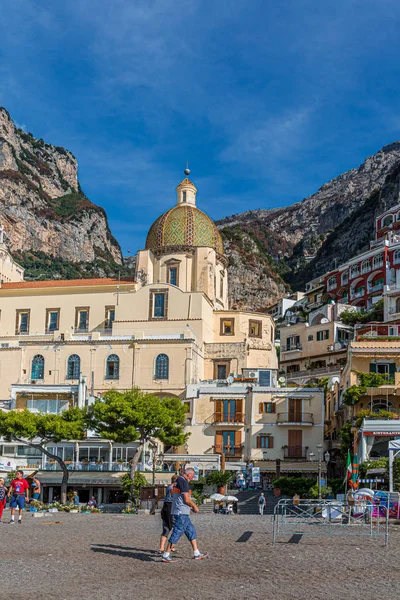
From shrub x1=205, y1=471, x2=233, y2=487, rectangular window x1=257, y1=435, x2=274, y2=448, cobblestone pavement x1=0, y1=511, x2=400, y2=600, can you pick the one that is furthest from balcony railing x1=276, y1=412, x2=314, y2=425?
cobblestone pavement x1=0, y1=511, x2=400, y2=600

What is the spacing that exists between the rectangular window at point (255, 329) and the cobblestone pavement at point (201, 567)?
40432 mm

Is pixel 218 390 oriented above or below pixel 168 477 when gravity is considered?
above

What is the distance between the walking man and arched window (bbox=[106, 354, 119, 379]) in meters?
41.3

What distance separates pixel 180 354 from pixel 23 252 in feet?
311

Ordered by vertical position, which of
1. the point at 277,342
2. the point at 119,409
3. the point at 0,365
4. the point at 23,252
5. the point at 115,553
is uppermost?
the point at 23,252

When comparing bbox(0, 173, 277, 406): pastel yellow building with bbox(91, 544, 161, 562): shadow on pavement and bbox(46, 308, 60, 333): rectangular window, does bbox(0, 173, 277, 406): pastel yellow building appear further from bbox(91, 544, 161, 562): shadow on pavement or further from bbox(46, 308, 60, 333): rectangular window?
bbox(91, 544, 161, 562): shadow on pavement

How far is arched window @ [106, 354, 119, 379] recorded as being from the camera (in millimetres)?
55969

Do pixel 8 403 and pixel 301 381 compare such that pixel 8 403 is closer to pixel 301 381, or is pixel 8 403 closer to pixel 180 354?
pixel 180 354

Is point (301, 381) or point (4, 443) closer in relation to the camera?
point (4, 443)

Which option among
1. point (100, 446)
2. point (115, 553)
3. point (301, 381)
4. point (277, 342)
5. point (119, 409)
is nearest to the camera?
point (115, 553)

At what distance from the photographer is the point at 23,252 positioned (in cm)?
14412

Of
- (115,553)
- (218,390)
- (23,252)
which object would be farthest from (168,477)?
(23,252)

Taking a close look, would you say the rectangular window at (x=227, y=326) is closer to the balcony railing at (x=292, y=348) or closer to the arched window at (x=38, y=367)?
the balcony railing at (x=292, y=348)

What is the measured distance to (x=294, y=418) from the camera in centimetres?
4906
